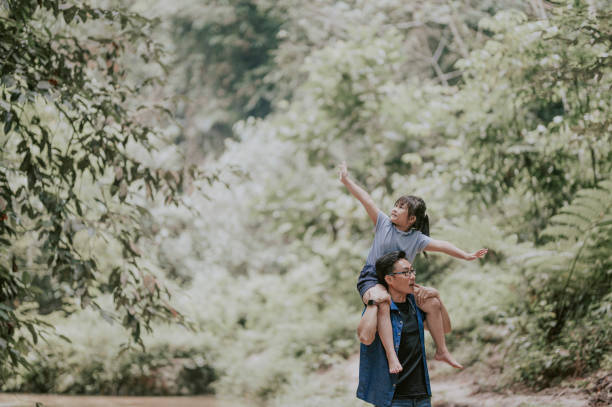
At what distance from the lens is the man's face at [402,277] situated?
339 centimetres

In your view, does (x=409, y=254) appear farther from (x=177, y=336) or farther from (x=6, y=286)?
(x=177, y=336)

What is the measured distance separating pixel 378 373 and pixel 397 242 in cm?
75

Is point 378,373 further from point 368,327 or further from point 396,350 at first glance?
point 368,327

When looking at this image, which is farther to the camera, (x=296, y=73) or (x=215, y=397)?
(x=296, y=73)

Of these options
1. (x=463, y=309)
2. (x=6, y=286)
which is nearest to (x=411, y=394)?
(x=6, y=286)

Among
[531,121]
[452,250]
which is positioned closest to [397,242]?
[452,250]

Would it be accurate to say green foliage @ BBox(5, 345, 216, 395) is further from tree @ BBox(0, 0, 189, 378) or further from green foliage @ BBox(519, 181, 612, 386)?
green foliage @ BBox(519, 181, 612, 386)

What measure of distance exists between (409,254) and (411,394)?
0.78 meters

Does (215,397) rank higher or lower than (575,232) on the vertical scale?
lower

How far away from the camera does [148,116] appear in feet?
16.7

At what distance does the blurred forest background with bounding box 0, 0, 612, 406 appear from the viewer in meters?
4.61

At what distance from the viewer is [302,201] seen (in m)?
13.0

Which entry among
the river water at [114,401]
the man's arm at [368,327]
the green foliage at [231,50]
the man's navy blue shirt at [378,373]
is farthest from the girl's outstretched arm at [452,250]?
the green foliage at [231,50]

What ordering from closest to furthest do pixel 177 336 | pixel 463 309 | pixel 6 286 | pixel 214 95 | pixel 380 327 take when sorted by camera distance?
pixel 380 327, pixel 6 286, pixel 463 309, pixel 177 336, pixel 214 95
